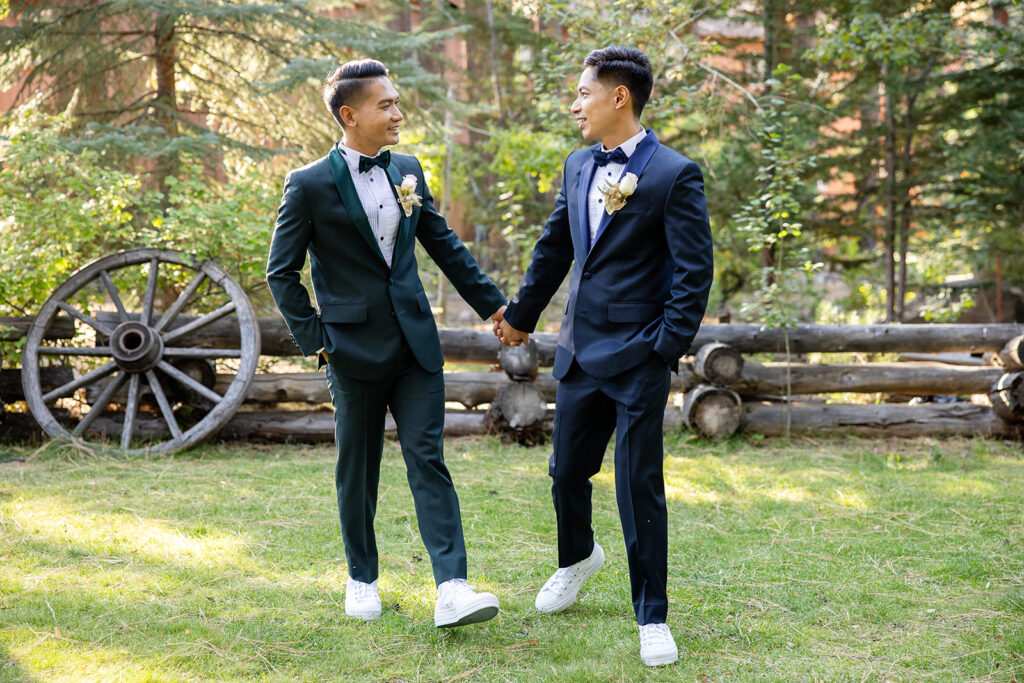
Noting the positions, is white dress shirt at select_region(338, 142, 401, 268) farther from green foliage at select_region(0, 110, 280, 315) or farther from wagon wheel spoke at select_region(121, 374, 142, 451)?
wagon wheel spoke at select_region(121, 374, 142, 451)

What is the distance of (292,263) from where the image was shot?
10.8 ft

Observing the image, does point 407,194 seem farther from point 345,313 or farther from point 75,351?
point 75,351

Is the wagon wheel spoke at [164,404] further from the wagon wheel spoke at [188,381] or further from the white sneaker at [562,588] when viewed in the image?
the white sneaker at [562,588]

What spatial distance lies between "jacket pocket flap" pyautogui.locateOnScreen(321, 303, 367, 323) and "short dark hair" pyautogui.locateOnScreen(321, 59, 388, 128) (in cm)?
71

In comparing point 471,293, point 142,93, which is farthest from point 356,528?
point 142,93

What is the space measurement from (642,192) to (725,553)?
2153mm

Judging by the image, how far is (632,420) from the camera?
3094mm

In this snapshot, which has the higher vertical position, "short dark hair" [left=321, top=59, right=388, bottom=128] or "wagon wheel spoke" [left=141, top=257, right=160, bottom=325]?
"short dark hair" [left=321, top=59, right=388, bottom=128]

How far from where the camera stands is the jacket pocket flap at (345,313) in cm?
328

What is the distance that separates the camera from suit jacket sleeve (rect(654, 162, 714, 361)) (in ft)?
9.82

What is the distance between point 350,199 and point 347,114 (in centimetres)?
32

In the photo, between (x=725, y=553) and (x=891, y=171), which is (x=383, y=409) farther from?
(x=891, y=171)

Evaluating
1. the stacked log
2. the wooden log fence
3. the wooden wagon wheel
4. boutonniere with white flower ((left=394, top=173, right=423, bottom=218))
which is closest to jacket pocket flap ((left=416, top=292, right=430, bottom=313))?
boutonniere with white flower ((left=394, top=173, right=423, bottom=218))

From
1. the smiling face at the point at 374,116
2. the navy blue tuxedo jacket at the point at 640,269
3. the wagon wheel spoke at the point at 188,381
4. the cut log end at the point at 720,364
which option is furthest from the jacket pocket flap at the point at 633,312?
the wagon wheel spoke at the point at 188,381
